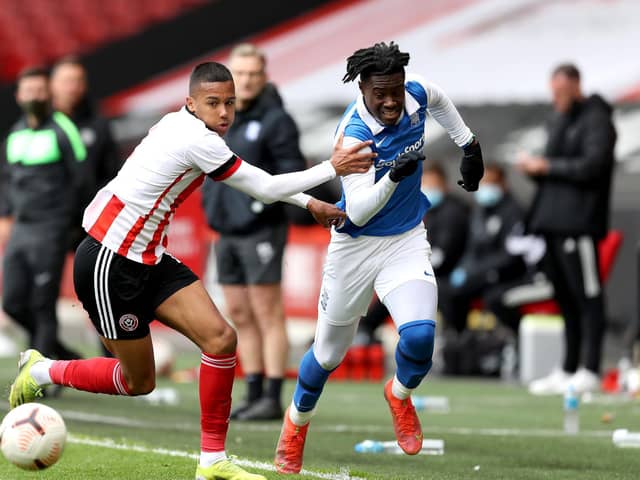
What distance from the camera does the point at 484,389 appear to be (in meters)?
12.5

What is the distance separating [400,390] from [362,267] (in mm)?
637

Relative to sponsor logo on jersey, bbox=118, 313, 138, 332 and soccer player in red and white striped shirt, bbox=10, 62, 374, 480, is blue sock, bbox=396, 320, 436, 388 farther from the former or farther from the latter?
sponsor logo on jersey, bbox=118, 313, 138, 332

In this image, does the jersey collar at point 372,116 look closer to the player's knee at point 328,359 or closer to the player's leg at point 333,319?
the player's leg at point 333,319

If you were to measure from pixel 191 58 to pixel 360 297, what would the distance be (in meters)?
14.0

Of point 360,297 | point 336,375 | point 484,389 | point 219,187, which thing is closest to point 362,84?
point 360,297

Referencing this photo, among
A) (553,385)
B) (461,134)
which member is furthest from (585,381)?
(461,134)

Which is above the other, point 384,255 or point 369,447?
→ point 384,255

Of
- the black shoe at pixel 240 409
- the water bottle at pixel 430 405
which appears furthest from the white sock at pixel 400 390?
the water bottle at pixel 430 405

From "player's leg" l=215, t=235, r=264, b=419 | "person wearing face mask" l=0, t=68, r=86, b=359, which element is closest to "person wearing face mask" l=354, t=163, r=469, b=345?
"person wearing face mask" l=0, t=68, r=86, b=359

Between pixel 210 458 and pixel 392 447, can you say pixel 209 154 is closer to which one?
pixel 210 458

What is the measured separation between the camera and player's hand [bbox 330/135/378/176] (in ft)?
19.9

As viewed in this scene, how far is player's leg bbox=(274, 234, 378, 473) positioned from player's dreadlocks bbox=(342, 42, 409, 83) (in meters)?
0.84

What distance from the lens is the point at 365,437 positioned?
8.34 meters

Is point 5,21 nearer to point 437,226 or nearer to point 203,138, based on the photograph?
point 437,226
